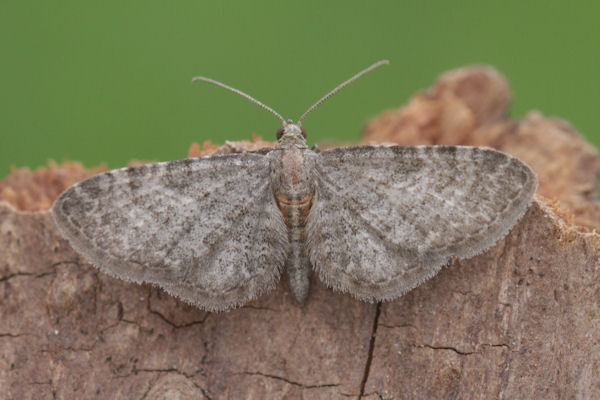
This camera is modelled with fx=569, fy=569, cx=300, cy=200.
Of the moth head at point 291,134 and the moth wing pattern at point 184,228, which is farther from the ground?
the moth head at point 291,134

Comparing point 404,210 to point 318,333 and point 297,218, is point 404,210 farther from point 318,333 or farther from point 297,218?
point 318,333

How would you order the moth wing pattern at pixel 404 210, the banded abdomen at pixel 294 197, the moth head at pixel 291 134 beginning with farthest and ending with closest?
1. the moth head at pixel 291 134
2. the banded abdomen at pixel 294 197
3. the moth wing pattern at pixel 404 210

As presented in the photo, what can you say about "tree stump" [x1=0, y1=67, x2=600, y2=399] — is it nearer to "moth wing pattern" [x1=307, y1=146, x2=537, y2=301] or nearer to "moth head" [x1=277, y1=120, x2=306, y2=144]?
"moth wing pattern" [x1=307, y1=146, x2=537, y2=301]

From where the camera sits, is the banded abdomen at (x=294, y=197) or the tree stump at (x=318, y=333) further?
the banded abdomen at (x=294, y=197)

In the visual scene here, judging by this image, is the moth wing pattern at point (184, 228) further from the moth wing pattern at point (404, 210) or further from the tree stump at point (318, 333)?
the moth wing pattern at point (404, 210)

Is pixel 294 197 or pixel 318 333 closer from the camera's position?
pixel 318 333

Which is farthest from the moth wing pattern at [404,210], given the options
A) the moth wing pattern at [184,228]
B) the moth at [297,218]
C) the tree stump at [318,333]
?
the moth wing pattern at [184,228]

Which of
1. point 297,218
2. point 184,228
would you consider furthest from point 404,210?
point 184,228

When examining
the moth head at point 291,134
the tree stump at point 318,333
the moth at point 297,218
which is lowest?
the tree stump at point 318,333

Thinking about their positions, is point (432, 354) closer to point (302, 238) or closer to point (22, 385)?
point (302, 238)
